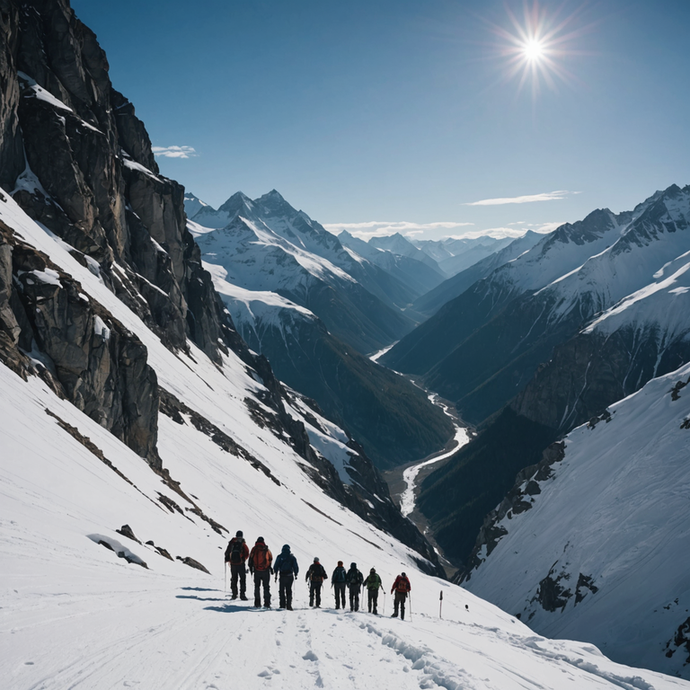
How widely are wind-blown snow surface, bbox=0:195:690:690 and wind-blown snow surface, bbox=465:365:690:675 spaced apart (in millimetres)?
21261

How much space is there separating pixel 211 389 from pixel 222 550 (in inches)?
2042

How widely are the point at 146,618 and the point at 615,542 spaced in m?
58.6

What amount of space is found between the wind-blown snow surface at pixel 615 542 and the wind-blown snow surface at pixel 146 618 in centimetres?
2126

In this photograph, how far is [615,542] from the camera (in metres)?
56.7

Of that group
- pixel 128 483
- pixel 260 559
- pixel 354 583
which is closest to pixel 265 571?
pixel 260 559

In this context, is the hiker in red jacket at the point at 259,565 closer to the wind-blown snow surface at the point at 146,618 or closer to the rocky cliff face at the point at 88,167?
the wind-blown snow surface at the point at 146,618

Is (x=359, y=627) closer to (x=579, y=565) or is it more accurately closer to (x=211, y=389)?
(x=579, y=565)

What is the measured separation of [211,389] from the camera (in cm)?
8019

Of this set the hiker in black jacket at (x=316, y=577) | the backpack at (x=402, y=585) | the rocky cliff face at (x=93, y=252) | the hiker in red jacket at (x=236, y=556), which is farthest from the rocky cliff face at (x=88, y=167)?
the backpack at (x=402, y=585)

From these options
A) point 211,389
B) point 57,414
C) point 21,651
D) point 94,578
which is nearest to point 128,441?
point 57,414

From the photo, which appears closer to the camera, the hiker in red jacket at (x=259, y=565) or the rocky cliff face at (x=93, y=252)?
the hiker in red jacket at (x=259, y=565)

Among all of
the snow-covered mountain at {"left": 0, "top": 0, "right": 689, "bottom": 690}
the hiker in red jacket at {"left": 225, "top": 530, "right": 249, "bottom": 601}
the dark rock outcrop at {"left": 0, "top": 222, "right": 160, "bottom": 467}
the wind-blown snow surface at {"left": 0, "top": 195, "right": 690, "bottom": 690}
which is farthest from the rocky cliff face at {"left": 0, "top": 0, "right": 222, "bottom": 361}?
the hiker in red jacket at {"left": 225, "top": 530, "right": 249, "bottom": 601}

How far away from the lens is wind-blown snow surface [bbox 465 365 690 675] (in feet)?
142

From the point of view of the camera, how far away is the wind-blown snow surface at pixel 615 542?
43344 mm
